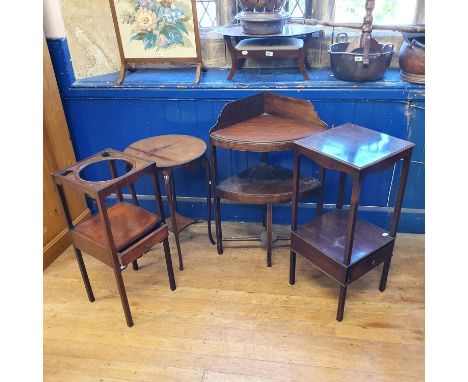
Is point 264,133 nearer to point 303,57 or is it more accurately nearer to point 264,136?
point 264,136

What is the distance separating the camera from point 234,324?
193cm

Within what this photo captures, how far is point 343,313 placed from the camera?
76.0 inches

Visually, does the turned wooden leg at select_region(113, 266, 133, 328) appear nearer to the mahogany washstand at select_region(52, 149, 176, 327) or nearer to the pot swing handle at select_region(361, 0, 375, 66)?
the mahogany washstand at select_region(52, 149, 176, 327)

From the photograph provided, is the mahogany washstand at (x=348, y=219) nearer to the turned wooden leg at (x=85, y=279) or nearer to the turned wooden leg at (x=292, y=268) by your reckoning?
the turned wooden leg at (x=292, y=268)

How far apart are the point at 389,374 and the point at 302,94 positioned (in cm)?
145

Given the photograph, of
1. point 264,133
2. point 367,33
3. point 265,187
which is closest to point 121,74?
point 264,133

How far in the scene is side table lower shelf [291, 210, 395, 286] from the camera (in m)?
1.81

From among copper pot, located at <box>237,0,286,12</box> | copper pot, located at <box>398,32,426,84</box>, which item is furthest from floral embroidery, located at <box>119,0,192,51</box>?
copper pot, located at <box>398,32,426,84</box>

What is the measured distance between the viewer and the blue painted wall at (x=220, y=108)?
2.17 meters

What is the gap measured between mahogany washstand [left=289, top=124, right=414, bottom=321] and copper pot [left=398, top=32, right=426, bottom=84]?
1.71 ft

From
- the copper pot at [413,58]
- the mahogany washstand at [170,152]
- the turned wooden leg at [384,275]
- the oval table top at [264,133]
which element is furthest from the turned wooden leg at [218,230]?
the copper pot at [413,58]

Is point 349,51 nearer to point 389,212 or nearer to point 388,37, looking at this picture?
point 388,37

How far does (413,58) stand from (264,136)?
2.95 ft

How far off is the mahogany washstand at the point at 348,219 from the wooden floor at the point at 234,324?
129 millimetres
